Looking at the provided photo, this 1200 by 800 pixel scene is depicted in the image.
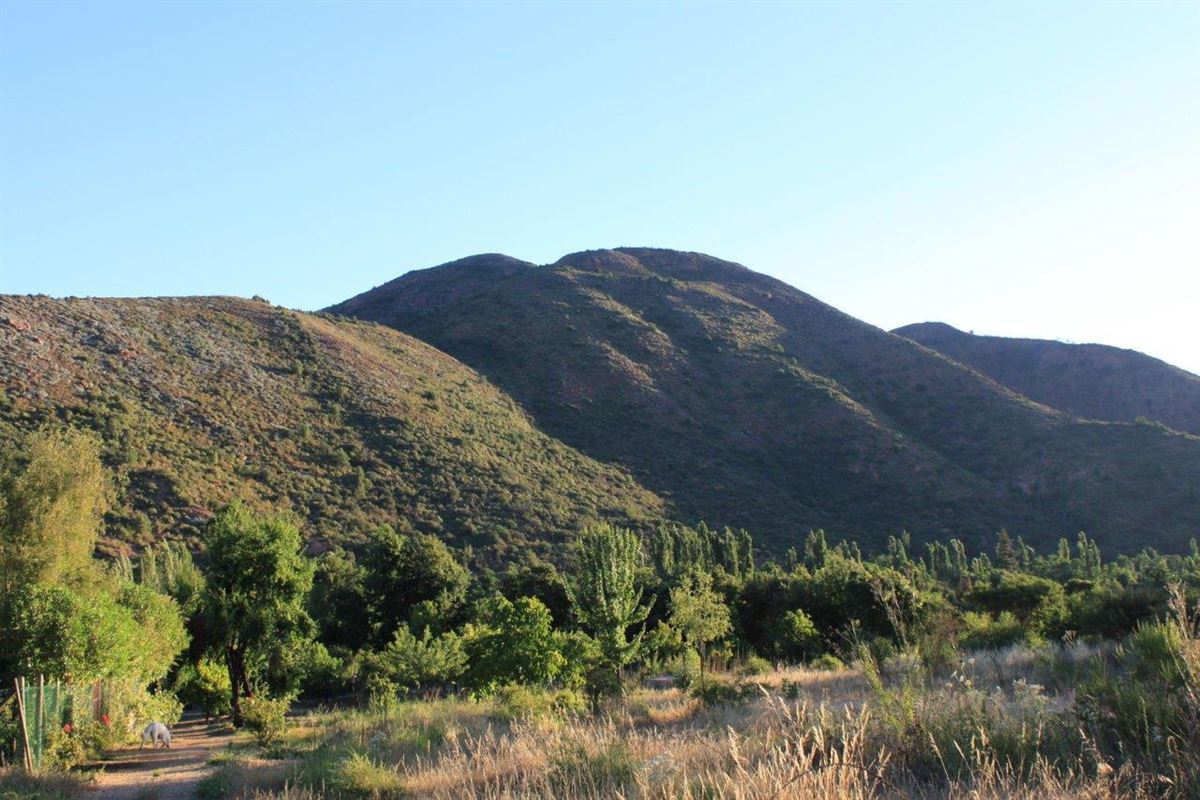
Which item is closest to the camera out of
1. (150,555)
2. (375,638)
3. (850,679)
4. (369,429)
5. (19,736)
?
(19,736)

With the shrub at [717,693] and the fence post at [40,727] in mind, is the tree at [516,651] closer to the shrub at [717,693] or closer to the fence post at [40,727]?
the shrub at [717,693]

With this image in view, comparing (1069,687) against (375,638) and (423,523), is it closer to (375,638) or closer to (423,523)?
(375,638)

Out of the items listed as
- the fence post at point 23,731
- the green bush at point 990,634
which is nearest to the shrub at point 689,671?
the green bush at point 990,634

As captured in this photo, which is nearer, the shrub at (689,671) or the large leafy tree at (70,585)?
the large leafy tree at (70,585)

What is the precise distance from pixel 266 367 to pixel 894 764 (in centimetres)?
A: 5541

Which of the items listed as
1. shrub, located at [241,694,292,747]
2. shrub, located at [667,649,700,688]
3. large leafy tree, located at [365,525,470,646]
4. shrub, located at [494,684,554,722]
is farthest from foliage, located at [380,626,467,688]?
shrub, located at [494,684,554,722]

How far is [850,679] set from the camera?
53.6ft

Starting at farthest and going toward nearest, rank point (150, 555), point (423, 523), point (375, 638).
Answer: point (423, 523) → point (375, 638) → point (150, 555)

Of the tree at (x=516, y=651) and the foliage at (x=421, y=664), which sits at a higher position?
the tree at (x=516, y=651)

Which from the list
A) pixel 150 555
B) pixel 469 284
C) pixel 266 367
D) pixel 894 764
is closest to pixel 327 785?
pixel 894 764

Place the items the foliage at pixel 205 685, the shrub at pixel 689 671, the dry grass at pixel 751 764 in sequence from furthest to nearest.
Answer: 1. the foliage at pixel 205 685
2. the shrub at pixel 689 671
3. the dry grass at pixel 751 764

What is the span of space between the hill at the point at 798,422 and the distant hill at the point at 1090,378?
617 inches

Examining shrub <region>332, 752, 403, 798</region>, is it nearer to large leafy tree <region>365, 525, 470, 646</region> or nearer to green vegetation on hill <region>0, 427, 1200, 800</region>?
green vegetation on hill <region>0, 427, 1200, 800</region>

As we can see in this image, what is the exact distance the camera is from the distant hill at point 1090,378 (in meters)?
79.1
